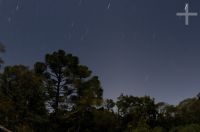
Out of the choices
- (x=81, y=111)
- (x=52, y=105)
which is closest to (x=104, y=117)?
(x=81, y=111)

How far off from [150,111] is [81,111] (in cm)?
1166

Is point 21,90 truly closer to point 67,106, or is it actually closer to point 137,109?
point 67,106

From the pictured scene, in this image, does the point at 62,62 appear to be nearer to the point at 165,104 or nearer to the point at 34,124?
the point at 34,124

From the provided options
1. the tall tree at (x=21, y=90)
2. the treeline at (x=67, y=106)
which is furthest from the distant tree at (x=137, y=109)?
the tall tree at (x=21, y=90)

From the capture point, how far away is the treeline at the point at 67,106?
33.4 meters

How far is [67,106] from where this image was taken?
38.4 m

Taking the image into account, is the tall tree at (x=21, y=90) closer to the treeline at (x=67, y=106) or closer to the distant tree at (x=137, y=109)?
the treeline at (x=67, y=106)

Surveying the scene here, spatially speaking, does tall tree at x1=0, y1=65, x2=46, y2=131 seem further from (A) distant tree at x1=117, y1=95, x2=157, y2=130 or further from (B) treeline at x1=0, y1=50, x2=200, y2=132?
(A) distant tree at x1=117, y1=95, x2=157, y2=130

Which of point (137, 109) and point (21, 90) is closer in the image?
point (21, 90)

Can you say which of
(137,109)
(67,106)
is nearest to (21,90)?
(67,106)

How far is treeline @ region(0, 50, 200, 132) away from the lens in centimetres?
3341

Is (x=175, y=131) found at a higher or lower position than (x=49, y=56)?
lower

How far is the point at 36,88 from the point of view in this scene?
35219 millimetres

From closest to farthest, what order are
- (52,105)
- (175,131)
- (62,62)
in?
(175,131)
(52,105)
(62,62)
